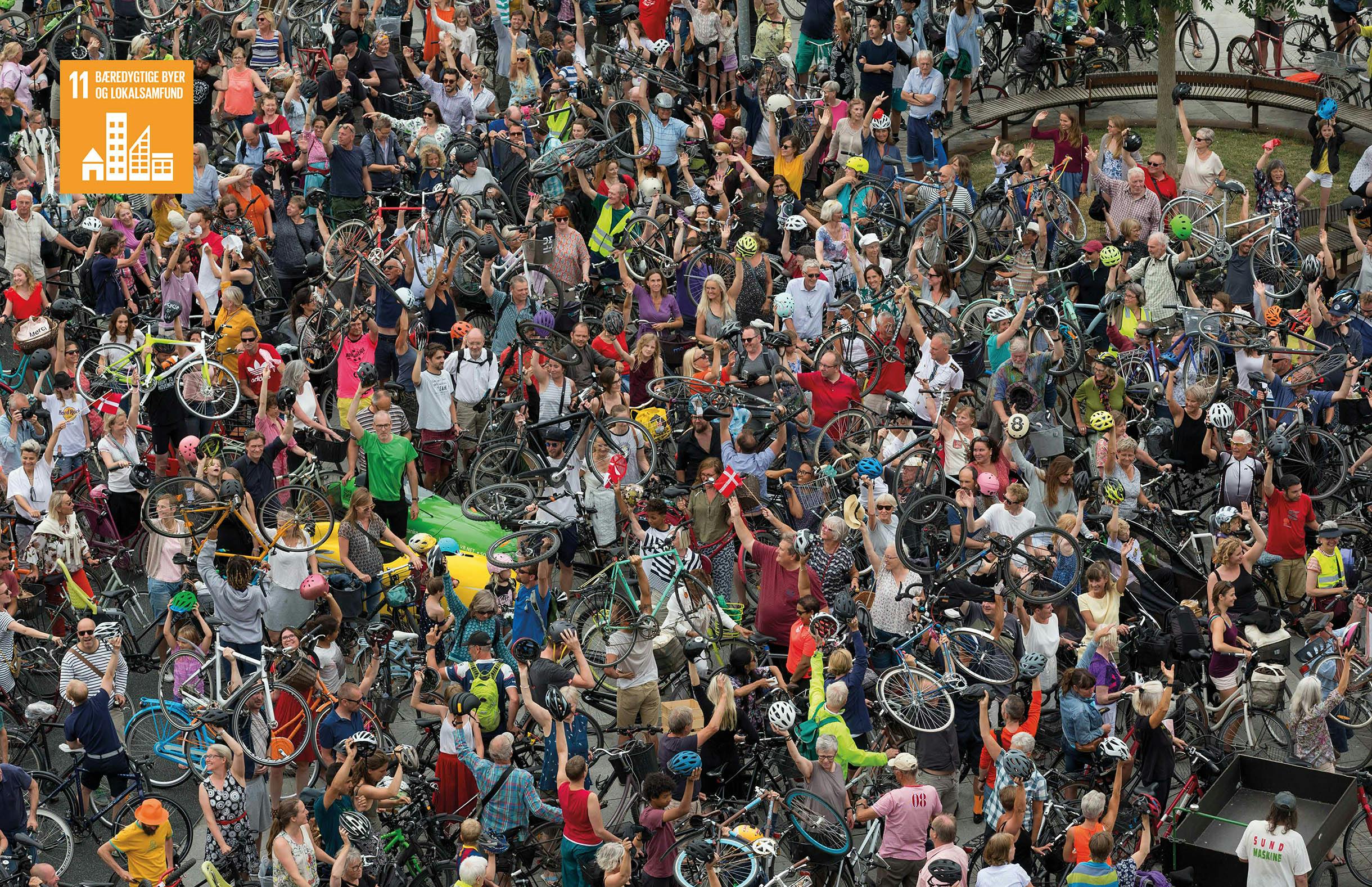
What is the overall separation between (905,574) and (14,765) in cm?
713

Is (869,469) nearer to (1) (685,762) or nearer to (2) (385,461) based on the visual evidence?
(1) (685,762)

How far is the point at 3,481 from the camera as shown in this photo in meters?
19.4

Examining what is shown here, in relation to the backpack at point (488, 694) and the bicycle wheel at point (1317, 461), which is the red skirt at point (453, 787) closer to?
the backpack at point (488, 694)

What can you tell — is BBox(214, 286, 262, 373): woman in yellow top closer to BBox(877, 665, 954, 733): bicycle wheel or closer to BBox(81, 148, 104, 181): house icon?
BBox(81, 148, 104, 181): house icon

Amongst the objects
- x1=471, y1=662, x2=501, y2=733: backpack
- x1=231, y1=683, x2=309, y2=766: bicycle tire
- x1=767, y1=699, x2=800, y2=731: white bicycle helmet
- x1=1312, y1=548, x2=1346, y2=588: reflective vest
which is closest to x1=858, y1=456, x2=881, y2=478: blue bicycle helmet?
x1=767, y1=699, x2=800, y2=731: white bicycle helmet

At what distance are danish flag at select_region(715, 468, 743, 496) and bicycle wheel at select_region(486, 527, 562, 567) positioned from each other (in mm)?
1443

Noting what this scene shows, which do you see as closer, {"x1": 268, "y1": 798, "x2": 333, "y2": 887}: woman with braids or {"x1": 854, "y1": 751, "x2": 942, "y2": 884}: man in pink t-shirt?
{"x1": 268, "y1": 798, "x2": 333, "y2": 887}: woman with braids

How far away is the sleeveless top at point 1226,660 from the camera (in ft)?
56.7

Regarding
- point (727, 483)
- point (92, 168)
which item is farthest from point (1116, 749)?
point (92, 168)

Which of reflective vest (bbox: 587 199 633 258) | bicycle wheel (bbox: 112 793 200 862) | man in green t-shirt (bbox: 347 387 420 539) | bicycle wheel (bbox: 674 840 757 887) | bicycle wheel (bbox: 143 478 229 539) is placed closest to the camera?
bicycle wheel (bbox: 674 840 757 887)

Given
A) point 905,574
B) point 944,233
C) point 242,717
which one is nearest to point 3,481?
point 242,717

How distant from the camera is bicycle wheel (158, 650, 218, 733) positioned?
1661 centimetres

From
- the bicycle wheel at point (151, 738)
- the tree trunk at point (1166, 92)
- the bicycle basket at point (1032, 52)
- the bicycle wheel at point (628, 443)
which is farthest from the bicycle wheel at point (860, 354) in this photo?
the bicycle basket at point (1032, 52)

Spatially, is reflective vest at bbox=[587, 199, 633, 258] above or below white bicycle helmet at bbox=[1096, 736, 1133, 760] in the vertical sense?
above
